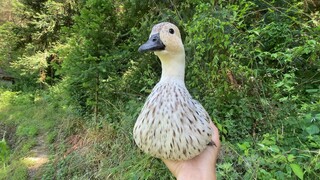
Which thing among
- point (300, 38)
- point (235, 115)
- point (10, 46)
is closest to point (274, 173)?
point (235, 115)

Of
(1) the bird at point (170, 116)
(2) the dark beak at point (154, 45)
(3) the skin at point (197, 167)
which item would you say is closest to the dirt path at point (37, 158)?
(3) the skin at point (197, 167)

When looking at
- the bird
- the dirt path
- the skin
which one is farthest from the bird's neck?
the dirt path

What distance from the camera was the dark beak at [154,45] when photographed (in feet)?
4.34

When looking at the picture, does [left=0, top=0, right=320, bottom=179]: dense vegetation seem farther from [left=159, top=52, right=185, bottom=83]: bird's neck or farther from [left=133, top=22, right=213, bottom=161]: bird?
[left=159, top=52, right=185, bottom=83]: bird's neck

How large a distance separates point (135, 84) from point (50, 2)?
17.2 ft

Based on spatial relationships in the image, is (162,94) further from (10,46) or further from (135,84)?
(10,46)

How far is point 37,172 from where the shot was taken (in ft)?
13.9

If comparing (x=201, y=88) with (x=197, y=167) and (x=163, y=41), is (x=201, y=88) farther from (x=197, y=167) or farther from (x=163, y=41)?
(x=163, y=41)

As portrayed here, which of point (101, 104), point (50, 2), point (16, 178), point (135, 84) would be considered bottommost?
point (16, 178)

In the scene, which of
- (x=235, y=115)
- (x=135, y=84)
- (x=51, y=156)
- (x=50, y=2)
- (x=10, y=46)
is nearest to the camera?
(x=235, y=115)

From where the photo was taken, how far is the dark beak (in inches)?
52.1

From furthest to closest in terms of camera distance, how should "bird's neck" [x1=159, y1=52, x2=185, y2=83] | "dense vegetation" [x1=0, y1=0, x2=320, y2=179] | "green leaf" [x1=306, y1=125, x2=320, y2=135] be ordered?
"dense vegetation" [x1=0, y1=0, x2=320, y2=179]
"green leaf" [x1=306, y1=125, x2=320, y2=135]
"bird's neck" [x1=159, y1=52, x2=185, y2=83]

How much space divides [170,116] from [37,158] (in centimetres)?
416

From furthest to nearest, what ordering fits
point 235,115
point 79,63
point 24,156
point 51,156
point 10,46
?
1. point 10,46
2. point 24,156
3. point 51,156
4. point 79,63
5. point 235,115
